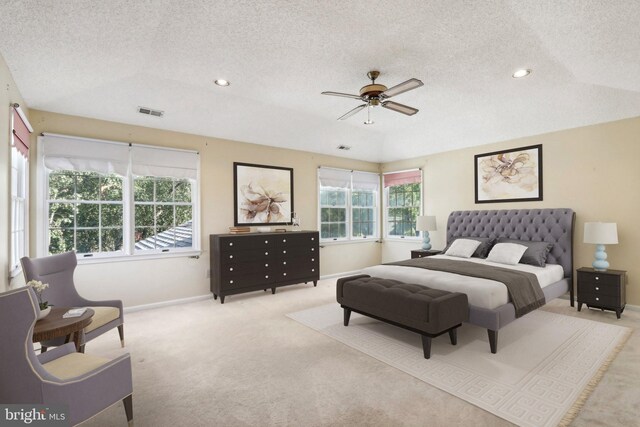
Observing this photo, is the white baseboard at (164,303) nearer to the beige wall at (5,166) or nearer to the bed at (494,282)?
the beige wall at (5,166)

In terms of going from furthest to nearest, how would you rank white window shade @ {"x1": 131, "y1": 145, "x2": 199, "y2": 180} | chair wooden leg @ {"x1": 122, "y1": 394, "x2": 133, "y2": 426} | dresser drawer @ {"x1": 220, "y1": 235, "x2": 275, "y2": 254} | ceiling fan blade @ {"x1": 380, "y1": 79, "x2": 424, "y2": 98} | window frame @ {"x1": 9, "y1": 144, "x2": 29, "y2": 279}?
dresser drawer @ {"x1": 220, "y1": 235, "x2": 275, "y2": 254} < white window shade @ {"x1": 131, "y1": 145, "x2": 199, "y2": 180} < window frame @ {"x1": 9, "y1": 144, "x2": 29, "y2": 279} < ceiling fan blade @ {"x1": 380, "y1": 79, "x2": 424, "y2": 98} < chair wooden leg @ {"x1": 122, "y1": 394, "x2": 133, "y2": 426}

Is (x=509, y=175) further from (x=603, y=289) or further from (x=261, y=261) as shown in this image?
(x=261, y=261)

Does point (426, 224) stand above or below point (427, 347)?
above

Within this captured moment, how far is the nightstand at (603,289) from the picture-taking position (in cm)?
416

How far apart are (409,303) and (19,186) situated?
459 cm

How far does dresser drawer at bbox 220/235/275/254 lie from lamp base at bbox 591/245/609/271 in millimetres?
4849

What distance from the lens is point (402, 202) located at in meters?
7.61

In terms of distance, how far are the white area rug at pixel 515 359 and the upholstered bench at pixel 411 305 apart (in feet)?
0.81

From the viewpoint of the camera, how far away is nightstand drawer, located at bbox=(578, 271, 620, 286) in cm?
417

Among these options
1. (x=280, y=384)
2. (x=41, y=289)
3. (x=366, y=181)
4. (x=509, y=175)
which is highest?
(x=366, y=181)

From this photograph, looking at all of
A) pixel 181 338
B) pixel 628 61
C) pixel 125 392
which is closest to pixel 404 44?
pixel 628 61

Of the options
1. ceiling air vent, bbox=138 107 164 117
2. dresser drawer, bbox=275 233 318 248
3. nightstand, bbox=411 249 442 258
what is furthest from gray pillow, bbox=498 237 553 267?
ceiling air vent, bbox=138 107 164 117

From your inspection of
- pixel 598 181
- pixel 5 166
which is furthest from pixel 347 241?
pixel 5 166

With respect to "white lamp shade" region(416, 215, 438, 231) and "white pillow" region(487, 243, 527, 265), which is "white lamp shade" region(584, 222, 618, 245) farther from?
"white lamp shade" region(416, 215, 438, 231)
